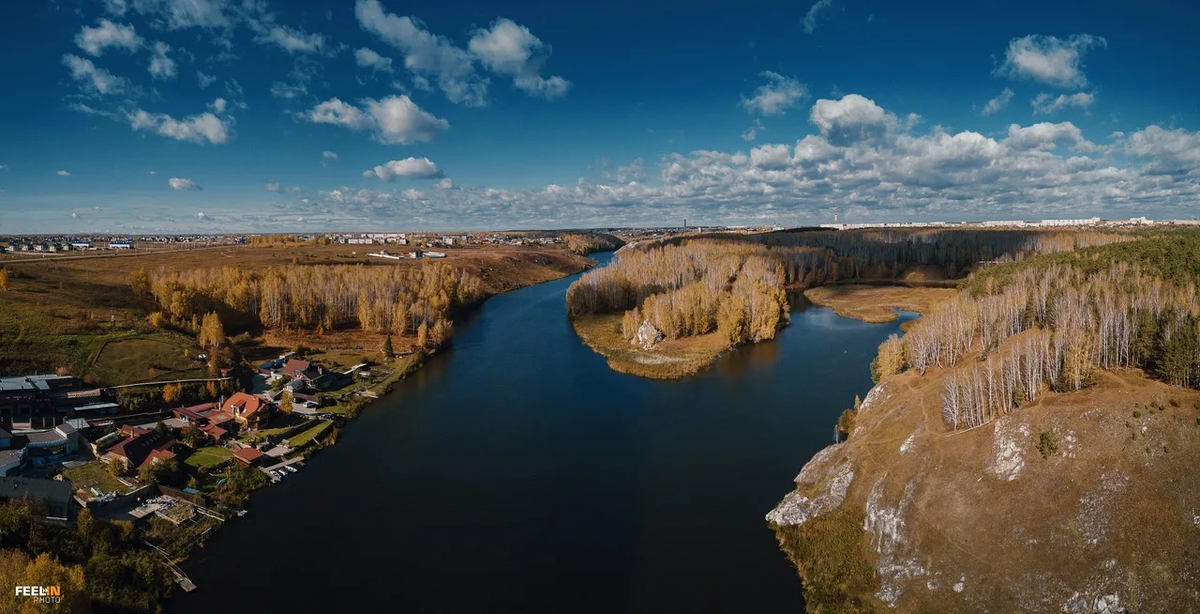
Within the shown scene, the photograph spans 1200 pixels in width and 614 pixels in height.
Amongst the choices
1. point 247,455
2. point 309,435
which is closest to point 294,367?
point 309,435

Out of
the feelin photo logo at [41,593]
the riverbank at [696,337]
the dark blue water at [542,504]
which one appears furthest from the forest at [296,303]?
the feelin photo logo at [41,593]

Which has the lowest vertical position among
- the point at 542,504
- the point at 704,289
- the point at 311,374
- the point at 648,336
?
the point at 542,504

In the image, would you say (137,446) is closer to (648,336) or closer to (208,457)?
(208,457)

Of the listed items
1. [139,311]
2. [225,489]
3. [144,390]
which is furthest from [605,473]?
[139,311]

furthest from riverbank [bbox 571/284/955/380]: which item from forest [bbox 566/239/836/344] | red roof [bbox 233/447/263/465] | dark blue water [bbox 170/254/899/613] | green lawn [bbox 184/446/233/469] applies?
green lawn [bbox 184/446/233/469]

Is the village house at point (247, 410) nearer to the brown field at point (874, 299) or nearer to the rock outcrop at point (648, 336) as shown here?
the rock outcrop at point (648, 336)

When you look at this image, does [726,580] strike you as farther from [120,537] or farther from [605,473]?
[120,537]

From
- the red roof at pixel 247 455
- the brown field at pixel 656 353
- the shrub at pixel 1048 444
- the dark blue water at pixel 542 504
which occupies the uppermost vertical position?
the shrub at pixel 1048 444

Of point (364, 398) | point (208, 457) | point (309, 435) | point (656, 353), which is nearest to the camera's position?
point (208, 457)
